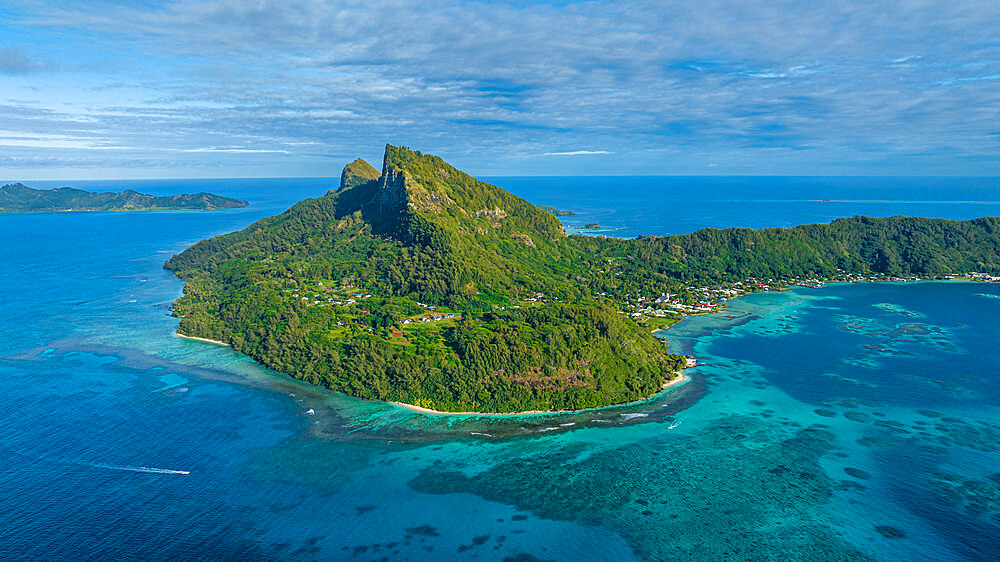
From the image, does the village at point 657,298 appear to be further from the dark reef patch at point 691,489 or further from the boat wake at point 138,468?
the dark reef patch at point 691,489

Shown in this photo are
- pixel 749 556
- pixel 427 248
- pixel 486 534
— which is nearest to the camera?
pixel 749 556

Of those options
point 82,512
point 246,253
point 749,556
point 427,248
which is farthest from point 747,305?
point 246,253

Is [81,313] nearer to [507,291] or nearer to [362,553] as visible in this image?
[507,291]

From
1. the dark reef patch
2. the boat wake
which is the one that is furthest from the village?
the dark reef patch

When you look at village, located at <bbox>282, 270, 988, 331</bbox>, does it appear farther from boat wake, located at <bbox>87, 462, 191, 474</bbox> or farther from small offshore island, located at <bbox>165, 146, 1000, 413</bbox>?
boat wake, located at <bbox>87, 462, 191, 474</bbox>

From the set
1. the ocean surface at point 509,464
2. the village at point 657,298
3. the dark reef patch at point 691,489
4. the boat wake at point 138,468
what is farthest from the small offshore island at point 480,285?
the boat wake at point 138,468

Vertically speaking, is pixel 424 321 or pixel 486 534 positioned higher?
pixel 424 321
